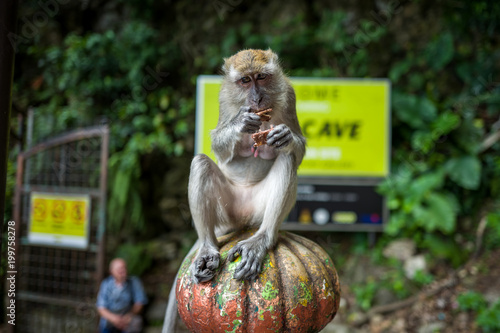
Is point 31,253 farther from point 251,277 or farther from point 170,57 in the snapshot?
point 251,277

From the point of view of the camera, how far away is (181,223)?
966 centimetres

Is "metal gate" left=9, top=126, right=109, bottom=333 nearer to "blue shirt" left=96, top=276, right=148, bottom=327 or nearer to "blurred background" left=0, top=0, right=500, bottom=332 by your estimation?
"blurred background" left=0, top=0, right=500, bottom=332

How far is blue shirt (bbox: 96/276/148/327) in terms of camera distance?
5.45 meters

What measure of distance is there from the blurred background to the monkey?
3946 mm

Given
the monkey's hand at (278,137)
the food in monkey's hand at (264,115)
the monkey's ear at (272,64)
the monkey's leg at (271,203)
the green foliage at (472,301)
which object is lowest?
the green foliage at (472,301)

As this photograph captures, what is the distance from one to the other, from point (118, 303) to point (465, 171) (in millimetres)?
5870

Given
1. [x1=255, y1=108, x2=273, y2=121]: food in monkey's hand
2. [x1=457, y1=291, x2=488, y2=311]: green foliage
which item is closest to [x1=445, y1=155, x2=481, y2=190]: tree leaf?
[x1=457, y1=291, x2=488, y2=311]: green foliage

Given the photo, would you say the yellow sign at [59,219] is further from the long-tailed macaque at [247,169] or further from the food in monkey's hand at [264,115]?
the food in monkey's hand at [264,115]

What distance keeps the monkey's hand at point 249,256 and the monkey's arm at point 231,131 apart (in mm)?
596

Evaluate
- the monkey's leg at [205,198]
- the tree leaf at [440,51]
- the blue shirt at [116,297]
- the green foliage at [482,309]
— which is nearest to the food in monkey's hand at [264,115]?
the monkey's leg at [205,198]

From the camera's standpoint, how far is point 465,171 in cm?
712

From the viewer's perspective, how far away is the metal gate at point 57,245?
604cm

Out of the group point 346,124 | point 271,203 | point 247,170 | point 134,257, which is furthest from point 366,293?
point 271,203

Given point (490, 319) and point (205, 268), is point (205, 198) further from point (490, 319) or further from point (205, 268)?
point (490, 319)
